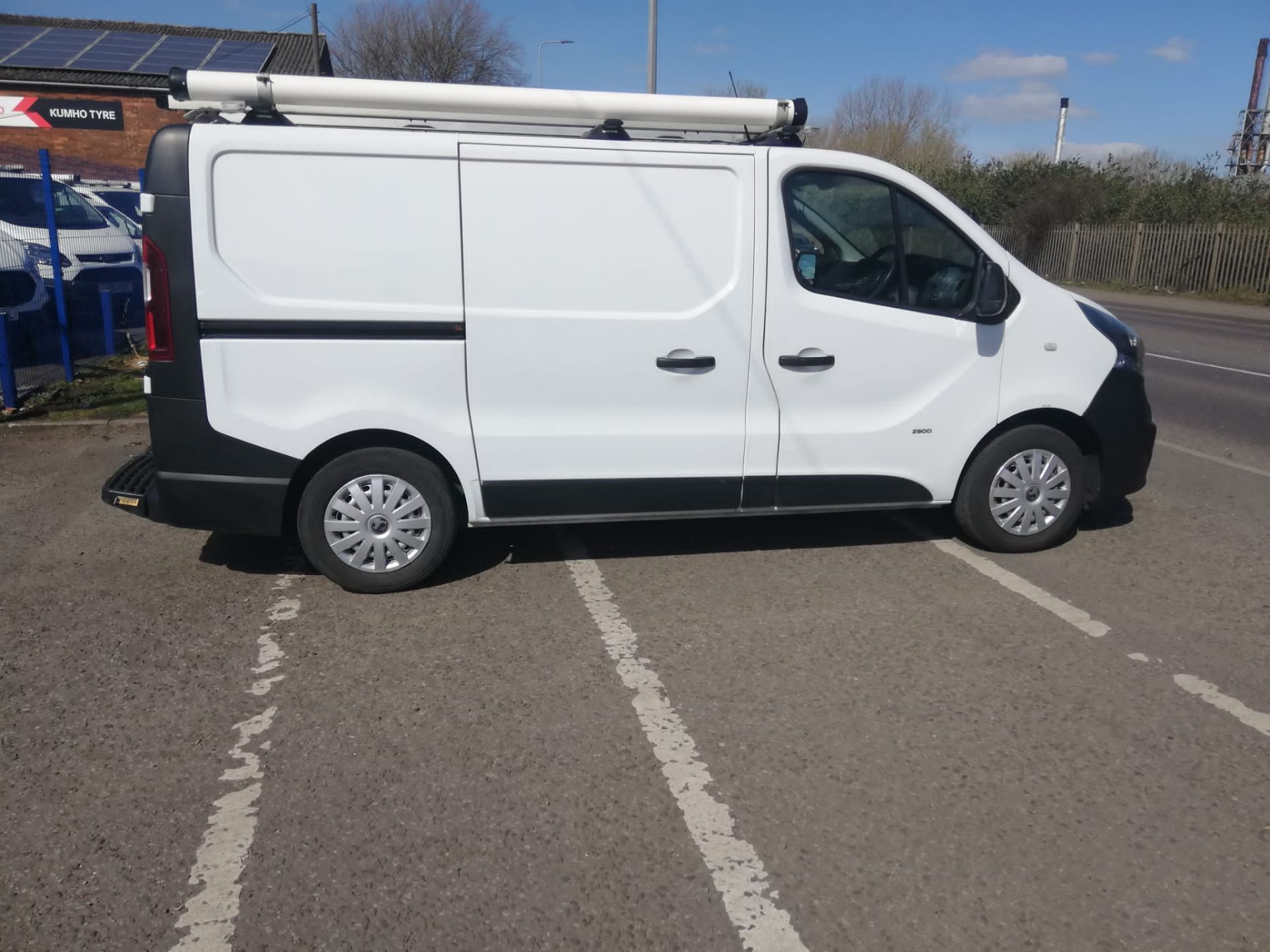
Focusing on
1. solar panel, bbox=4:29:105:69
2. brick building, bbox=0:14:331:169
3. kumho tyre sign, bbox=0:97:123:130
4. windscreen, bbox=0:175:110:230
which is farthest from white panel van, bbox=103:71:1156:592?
solar panel, bbox=4:29:105:69

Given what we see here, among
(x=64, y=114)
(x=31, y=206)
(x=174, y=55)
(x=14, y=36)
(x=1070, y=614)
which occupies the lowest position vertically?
(x=1070, y=614)

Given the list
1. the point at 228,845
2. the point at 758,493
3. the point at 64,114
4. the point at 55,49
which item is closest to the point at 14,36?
the point at 55,49

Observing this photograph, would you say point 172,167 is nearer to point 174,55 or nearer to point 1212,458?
point 1212,458

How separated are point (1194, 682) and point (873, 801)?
164 centimetres

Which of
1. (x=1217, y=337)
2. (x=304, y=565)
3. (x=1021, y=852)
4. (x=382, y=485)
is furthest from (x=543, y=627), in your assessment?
(x=1217, y=337)

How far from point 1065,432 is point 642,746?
3.21 meters

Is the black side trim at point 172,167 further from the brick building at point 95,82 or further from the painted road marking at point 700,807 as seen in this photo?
the brick building at point 95,82

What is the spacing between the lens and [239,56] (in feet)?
98.7

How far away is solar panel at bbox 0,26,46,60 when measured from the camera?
100 ft

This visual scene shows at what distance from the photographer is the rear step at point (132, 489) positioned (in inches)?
189

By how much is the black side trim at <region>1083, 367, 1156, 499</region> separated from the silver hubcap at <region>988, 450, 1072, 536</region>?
25 centimetres

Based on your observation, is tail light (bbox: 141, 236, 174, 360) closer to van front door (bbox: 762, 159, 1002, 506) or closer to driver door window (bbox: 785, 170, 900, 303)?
van front door (bbox: 762, 159, 1002, 506)

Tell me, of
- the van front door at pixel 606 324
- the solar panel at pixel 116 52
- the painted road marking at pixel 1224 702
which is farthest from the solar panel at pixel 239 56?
the painted road marking at pixel 1224 702

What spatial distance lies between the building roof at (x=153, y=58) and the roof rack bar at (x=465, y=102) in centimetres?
2132
